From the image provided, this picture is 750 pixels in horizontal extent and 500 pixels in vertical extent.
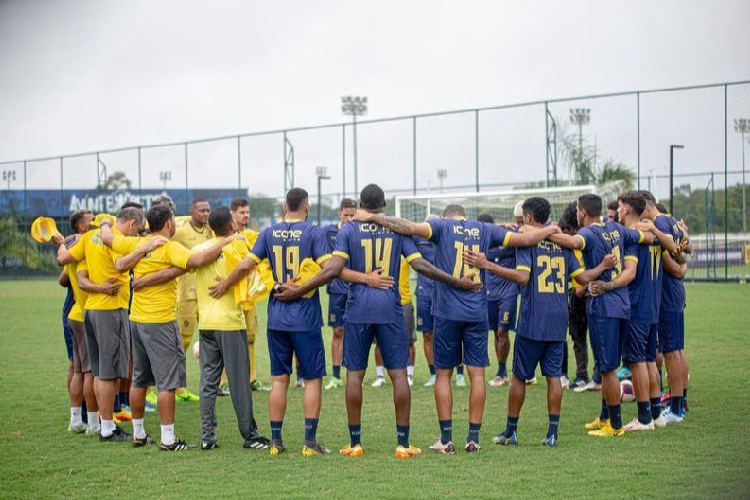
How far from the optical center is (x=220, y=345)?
823cm

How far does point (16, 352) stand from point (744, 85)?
21866 millimetres

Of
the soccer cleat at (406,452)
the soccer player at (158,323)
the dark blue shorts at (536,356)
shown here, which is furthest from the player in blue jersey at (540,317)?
the soccer player at (158,323)

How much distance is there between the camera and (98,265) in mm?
8758

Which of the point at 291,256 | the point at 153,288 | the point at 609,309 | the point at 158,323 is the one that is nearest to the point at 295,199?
the point at 291,256

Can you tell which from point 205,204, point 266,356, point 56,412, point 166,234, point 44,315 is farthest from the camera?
point 44,315

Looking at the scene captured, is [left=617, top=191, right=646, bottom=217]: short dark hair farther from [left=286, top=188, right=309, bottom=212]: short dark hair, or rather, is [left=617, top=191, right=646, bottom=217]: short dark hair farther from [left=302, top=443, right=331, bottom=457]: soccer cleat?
[left=302, top=443, right=331, bottom=457]: soccer cleat

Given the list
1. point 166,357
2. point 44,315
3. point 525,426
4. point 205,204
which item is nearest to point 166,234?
point 166,357

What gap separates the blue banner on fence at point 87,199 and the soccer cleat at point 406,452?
31.0 meters

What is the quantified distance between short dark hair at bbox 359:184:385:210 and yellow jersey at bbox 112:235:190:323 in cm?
178

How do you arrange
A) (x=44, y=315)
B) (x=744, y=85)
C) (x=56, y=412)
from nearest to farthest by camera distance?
(x=56, y=412)
(x=44, y=315)
(x=744, y=85)

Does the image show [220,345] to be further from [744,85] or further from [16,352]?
[744,85]

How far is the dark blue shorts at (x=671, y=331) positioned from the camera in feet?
30.4

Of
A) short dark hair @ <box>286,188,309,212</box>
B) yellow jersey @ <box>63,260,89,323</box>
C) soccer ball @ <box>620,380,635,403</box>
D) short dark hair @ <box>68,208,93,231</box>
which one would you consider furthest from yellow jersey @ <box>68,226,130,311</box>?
soccer ball @ <box>620,380,635,403</box>

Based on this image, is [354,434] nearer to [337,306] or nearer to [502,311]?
[337,306]
